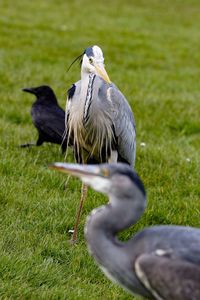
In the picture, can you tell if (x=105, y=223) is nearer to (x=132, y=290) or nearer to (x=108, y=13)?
(x=132, y=290)

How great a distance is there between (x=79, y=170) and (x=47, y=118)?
4709 mm

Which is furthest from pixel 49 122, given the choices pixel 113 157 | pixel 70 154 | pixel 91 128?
pixel 91 128

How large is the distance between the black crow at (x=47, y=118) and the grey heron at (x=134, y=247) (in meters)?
3.73

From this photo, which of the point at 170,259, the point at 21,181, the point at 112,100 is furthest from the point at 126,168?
the point at 21,181

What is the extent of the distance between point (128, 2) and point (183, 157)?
22.9m

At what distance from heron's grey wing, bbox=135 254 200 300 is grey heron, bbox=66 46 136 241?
2132mm

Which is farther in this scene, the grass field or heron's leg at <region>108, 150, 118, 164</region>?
heron's leg at <region>108, 150, 118, 164</region>

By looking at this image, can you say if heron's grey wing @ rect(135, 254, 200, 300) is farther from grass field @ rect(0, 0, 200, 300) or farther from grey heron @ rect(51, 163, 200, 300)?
grass field @ rect(0, 0, 200, 300)

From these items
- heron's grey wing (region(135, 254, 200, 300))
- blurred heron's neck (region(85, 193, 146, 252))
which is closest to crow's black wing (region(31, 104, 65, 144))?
blurred heron's neck (region(85, 193, 146, 252))

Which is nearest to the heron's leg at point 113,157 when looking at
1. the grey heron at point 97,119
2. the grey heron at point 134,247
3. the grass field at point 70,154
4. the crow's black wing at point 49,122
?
the grey heron at point 97,119

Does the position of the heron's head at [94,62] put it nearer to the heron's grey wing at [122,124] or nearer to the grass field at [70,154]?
the heron's grey wing at [122,124]

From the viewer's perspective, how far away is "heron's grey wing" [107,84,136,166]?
6.21 metres

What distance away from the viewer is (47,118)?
8.27 meters

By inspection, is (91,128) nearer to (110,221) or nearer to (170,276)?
(110,221)
